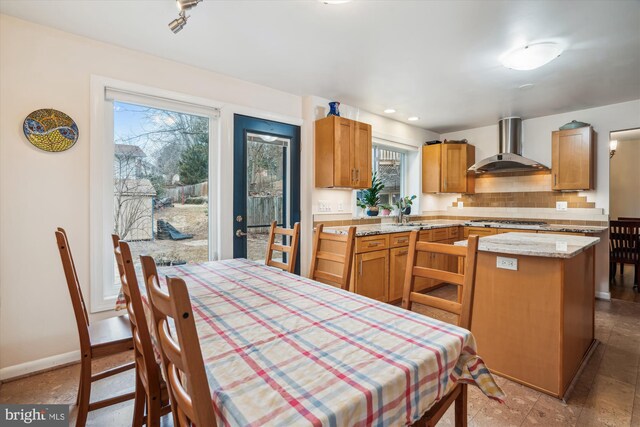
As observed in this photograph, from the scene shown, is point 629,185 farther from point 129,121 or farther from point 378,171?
point 129,121

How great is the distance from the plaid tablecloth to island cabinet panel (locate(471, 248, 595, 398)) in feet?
4.02

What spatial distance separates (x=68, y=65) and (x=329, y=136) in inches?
89.5

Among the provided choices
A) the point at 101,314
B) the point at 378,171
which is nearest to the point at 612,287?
the point at 378,171

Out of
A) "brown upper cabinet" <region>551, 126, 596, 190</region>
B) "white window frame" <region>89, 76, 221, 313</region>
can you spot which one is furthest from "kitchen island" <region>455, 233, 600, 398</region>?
"white window frame" <region>89, 76, 221, 313</region>

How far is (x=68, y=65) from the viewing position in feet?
7.09

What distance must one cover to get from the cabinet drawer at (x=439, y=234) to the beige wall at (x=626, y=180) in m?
4.28

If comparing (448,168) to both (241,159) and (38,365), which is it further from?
(38,365)

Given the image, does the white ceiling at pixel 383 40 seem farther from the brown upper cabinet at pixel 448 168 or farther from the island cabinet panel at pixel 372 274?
the island cabinet panel at pixel 372 274

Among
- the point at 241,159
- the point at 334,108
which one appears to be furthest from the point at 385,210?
the point at 241,159

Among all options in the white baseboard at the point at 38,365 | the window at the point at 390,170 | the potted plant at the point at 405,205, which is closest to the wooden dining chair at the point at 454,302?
the white baseboard at the point at 38,365

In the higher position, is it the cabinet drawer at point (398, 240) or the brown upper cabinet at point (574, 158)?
the brown upper cabinet at point (574, 158)

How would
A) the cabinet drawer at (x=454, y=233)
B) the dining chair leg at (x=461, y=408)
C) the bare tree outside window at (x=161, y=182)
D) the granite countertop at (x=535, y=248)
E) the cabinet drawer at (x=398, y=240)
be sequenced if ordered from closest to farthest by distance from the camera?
the dining chair leg at (x=461, y=408) → the granite countertop at (x=535, y=248) → the bare tree outside window at (x=161, y=182) → the cabinet drawer at (x=398, y=240) → the cabinet drawer at (x=454, y=233)

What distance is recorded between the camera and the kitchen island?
1.83m

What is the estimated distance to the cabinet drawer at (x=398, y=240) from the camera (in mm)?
3459
